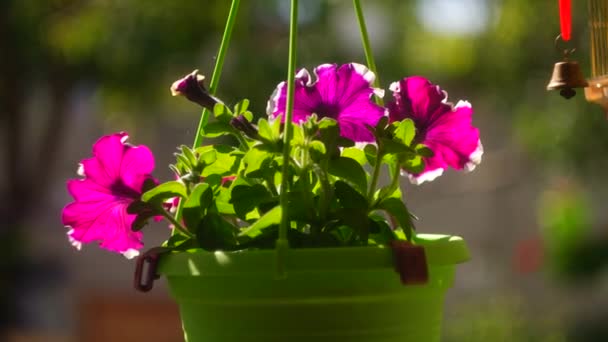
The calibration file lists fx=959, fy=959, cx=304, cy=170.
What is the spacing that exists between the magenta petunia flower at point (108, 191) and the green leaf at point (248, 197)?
7 cm

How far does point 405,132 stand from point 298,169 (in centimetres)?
7

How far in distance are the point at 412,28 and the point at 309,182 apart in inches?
165

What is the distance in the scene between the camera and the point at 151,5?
3760mm

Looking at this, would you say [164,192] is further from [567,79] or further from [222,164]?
[567,79]

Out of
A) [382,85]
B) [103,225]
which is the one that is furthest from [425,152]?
[382,85]

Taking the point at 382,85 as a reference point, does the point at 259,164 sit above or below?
above

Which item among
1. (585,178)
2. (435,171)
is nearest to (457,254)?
(435,171)

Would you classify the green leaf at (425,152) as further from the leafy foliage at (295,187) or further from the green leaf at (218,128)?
the green leaf at (218,128)

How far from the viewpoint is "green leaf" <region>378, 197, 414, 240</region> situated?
597mm

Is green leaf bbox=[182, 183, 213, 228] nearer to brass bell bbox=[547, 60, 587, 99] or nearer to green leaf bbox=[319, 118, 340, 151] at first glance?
green leaf bbox=[319, 118, 340, 151]

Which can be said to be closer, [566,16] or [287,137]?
[287,137]

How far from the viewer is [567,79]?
67 centimetres

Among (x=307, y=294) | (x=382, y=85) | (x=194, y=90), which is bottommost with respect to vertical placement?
(x=382, y=85)

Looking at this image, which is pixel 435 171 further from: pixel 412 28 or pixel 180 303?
pixel 412 28
